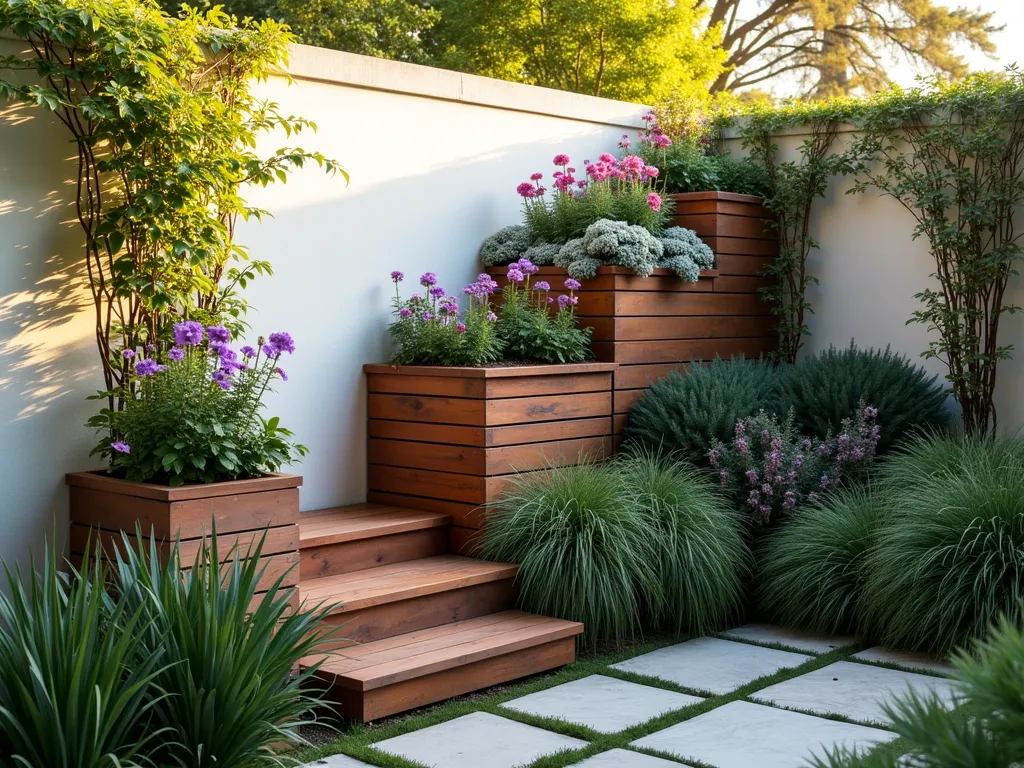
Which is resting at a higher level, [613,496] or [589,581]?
[613,496]

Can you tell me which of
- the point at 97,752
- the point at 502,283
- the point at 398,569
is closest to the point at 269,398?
the point at 398,569

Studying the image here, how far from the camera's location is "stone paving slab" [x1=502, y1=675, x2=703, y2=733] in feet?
12.7

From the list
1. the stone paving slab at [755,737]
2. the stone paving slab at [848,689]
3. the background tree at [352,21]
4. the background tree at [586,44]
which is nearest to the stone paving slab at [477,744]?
the stone paving slab at [755,737]

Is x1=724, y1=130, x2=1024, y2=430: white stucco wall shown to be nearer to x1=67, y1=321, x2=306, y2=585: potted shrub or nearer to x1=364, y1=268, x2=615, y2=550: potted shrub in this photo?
x1=364, y1=268, x2=615, y2=550: potted shrub

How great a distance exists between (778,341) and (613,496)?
2476mm

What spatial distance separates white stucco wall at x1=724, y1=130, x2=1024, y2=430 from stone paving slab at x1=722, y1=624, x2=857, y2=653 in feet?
6.17

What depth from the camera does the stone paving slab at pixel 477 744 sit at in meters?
3.46

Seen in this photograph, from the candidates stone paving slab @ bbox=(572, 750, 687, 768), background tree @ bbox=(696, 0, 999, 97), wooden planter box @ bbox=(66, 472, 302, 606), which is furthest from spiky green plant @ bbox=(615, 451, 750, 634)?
background tree @ bbox=(696, 0, 999, 97)

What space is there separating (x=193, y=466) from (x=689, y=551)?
7.15ft

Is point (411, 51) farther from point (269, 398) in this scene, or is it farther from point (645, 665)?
point (645, 665)

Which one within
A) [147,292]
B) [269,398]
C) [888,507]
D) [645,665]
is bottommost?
[645,665]

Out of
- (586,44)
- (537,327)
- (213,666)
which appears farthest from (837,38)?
(213,666)

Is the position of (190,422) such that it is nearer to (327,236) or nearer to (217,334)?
(217,334)

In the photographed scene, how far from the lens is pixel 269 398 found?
5051 millimetres
